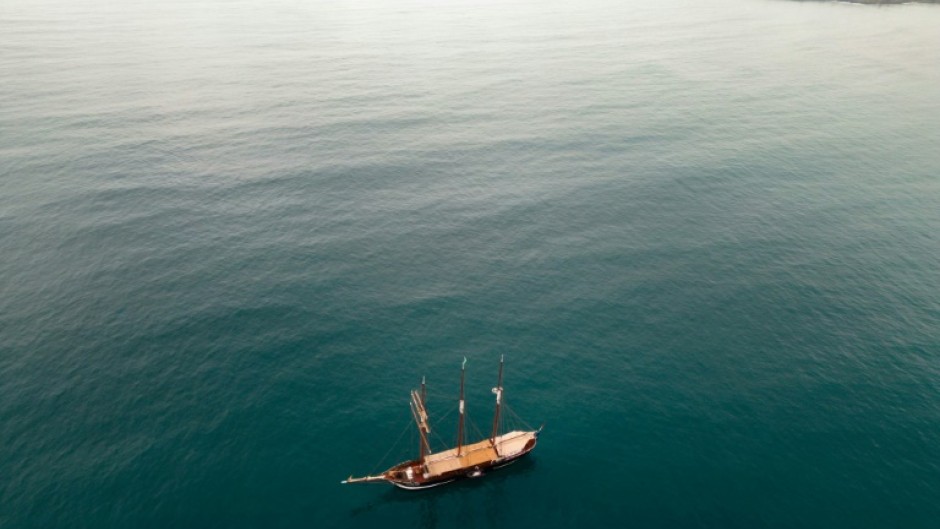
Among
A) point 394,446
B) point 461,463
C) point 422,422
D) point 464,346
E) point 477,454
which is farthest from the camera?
point 464,346

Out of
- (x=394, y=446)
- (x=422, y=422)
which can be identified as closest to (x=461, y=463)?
(x=422, y=422)

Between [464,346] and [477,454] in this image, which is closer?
[477,454]

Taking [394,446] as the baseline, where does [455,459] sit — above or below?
above

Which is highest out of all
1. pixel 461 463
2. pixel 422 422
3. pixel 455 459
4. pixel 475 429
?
pixel 422 422

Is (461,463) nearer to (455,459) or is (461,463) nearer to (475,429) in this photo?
(455,459)

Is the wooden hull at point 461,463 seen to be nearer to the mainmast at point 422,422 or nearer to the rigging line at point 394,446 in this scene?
the mainmast at point 422,422

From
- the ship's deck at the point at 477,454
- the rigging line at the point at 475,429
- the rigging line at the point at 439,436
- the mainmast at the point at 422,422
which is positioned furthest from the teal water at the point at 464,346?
the mainmast at the point at 422,422

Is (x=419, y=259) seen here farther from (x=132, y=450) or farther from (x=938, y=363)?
(x=938, y=363)

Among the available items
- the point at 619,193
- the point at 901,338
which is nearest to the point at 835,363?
the point at 901,338

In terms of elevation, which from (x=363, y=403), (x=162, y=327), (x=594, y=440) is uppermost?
(x=162, y=327)
